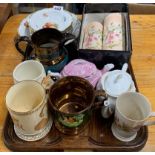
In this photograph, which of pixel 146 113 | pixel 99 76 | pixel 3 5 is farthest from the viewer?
pixel 3 5

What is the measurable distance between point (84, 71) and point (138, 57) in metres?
0.25

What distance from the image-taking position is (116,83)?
716mm

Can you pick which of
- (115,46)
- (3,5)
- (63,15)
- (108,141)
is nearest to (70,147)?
(108,141)

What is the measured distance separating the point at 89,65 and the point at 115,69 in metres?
0.09

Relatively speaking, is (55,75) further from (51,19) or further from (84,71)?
(51,19)

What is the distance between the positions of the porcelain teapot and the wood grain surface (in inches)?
5.4

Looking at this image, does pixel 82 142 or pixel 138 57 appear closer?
pixel 82 142

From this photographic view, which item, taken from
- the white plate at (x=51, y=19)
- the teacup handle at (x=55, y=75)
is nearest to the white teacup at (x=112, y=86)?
the teacup handle at (x=55, y=75)

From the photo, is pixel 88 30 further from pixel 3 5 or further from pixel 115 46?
pixel 3 5

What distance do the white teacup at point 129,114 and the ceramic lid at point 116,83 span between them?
33 mm

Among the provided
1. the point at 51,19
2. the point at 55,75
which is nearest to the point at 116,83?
the point at 55,75

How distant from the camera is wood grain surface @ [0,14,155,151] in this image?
80 cm

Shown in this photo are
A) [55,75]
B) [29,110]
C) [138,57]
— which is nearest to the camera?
[29,110]

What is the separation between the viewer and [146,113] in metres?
0.64
